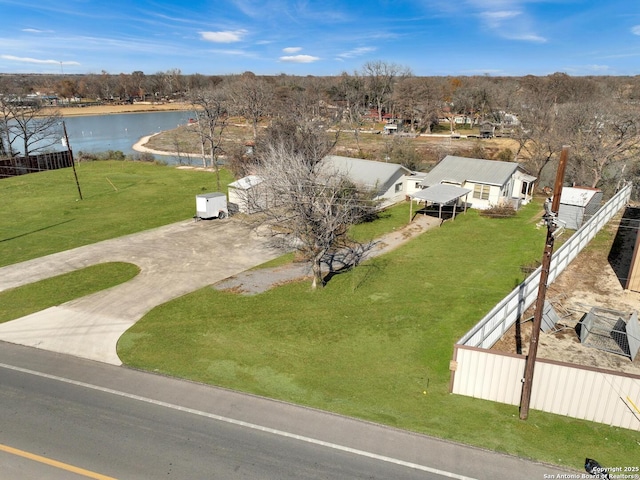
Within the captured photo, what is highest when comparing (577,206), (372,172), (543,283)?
(372,172)

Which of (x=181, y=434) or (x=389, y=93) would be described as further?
(x=389, y=93)

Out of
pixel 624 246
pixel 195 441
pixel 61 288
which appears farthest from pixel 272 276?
pixel 624 246

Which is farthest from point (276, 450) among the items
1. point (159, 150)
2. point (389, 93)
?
point (389, 93)

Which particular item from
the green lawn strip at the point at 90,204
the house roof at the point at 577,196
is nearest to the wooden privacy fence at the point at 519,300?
the house roof at the point at 577,196

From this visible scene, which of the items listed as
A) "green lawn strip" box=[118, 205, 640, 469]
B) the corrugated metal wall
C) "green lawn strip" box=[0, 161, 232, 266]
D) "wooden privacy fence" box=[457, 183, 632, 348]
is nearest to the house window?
"wooden privacy fence" box=[457, 183, 632, 348]

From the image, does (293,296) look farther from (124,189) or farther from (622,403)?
(124,189)

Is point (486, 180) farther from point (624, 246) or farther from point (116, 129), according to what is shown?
point (116, 129)

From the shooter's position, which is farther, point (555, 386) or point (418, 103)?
point (418, 103)
